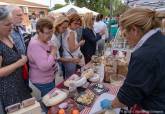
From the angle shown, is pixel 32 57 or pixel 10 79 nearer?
pixel 10 79

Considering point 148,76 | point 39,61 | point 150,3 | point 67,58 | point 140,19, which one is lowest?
point 67,58

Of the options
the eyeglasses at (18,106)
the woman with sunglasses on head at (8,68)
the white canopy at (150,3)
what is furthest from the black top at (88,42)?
the eyeglasses at (18,106)

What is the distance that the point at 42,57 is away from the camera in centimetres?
210

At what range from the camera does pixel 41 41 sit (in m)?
2.22

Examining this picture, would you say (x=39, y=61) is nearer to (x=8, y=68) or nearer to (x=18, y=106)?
(x=8, y=68)

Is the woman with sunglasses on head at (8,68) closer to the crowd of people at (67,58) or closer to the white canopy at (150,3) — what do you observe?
the crowd of people at (67,58)

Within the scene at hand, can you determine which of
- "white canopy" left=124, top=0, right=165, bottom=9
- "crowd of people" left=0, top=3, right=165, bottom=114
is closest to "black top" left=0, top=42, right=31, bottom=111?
"crowd of people" left=0, top=3, right=165, bottom=114

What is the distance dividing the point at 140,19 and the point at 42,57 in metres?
1.10

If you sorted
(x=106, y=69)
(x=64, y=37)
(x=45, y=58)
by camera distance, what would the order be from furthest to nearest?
(x=64, y=37) → (x=106, y=69) → (x=45, y=58)

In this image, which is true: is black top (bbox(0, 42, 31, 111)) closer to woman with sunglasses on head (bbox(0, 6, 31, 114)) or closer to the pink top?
woman with sunglasses on head (bbox(0, 6, 31, 114))

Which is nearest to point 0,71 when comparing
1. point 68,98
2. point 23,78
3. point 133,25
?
point 23,78

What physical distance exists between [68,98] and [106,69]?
2.36ft

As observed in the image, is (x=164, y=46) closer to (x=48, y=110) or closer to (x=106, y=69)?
(x=48, y=110)

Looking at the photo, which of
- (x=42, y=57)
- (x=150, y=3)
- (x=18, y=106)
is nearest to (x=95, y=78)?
(x=42, y=57)
